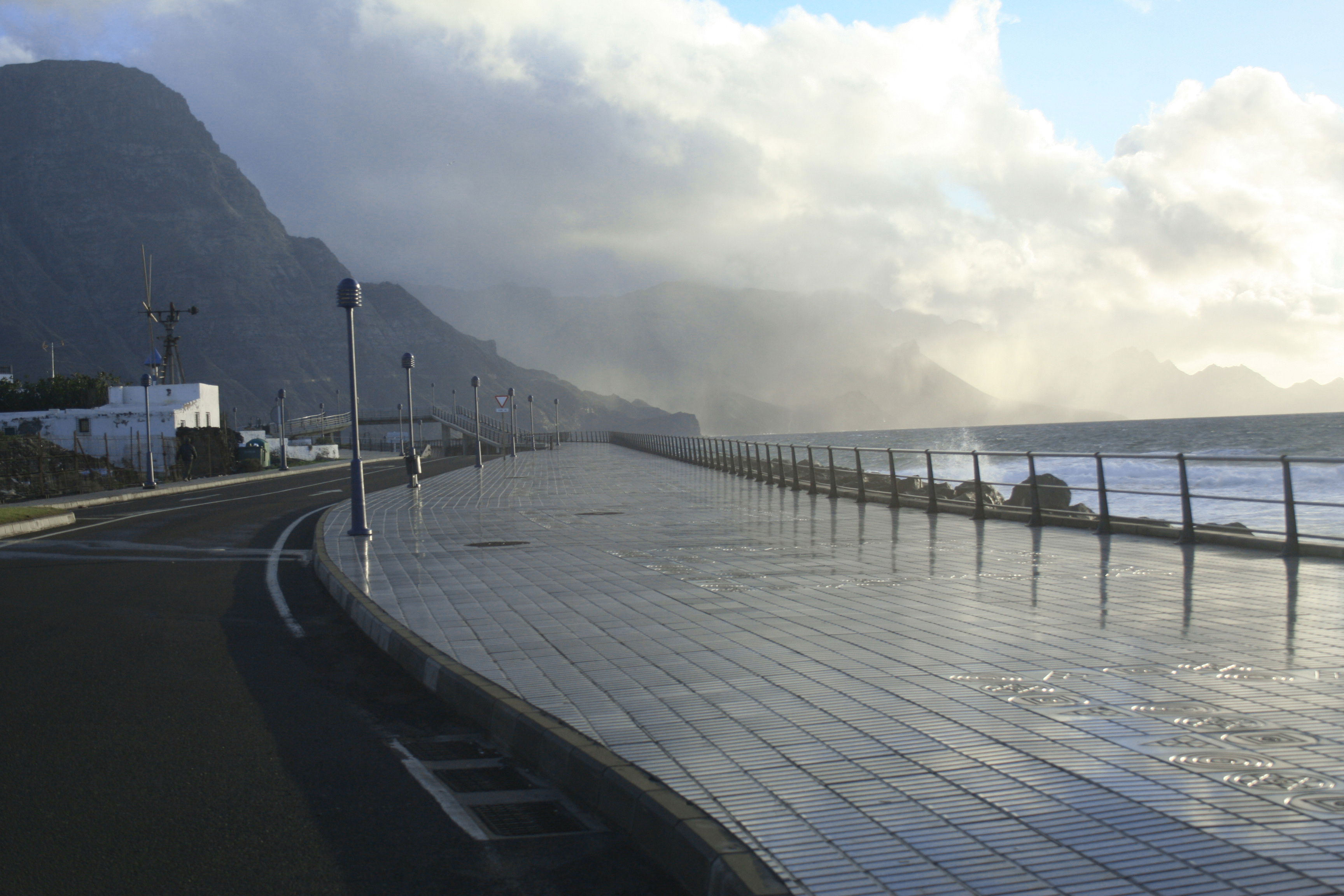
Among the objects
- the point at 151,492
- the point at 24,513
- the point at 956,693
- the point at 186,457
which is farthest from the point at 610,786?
the point at 186,457

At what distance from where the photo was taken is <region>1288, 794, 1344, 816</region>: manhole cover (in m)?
3.71

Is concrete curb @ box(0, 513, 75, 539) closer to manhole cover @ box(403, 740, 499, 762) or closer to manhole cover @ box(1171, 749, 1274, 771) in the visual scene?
manhole cover @ box(403, 740, 499, 762)

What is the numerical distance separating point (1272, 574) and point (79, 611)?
1175cm

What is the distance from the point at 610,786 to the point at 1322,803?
9.03 ft

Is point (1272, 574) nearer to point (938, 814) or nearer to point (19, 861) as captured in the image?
point (938, 814)

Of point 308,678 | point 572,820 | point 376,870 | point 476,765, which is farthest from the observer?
point 308,678

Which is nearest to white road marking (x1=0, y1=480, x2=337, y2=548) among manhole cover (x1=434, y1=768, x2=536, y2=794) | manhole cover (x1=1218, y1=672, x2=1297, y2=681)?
manhole cover (x1=434, y1=768, x2=536, y2=794)

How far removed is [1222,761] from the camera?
432cm

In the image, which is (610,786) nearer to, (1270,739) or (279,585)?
(1270,739)

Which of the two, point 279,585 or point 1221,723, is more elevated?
point 1221,723

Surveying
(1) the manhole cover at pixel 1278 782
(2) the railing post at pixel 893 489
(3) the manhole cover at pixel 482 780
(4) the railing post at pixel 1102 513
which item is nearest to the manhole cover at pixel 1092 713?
(1) the manhole cover at pixel 1278 782

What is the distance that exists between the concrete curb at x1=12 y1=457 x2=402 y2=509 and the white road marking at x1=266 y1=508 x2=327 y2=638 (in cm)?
1147

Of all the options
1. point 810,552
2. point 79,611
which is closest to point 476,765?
point 79,611

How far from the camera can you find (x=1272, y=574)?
32.8ft
